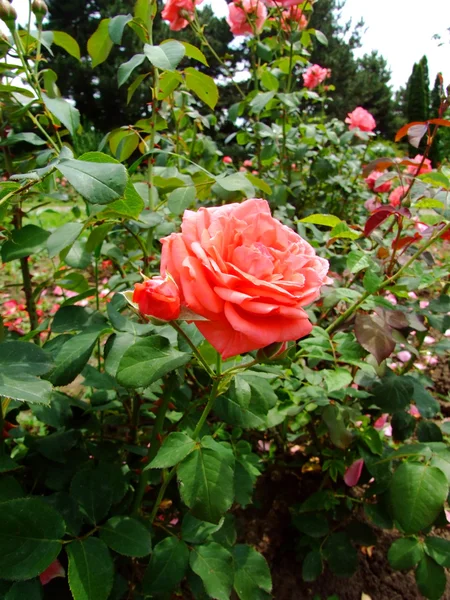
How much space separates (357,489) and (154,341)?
991 mm

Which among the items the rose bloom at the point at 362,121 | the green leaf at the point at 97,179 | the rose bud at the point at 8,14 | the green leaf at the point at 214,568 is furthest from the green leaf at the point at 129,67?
the rose bloom at the point at 362,121

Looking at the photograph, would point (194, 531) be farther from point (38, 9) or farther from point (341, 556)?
point (38, 9)

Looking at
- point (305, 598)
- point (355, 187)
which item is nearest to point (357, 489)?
point (305, 598)

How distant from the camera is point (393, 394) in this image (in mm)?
952

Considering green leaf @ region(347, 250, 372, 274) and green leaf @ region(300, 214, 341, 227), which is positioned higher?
green leaf @ region(300, 214, 341, 227)

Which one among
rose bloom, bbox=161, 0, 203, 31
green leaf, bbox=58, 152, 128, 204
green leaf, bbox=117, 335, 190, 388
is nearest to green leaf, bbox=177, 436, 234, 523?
green leaf, bbox=117, 335, 190, 388

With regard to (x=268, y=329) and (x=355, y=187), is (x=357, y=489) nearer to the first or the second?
(x=268, y=329)

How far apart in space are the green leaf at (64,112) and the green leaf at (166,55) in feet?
0.60

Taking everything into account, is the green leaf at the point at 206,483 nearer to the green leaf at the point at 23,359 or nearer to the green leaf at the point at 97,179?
the green leaf at the point at 23,359

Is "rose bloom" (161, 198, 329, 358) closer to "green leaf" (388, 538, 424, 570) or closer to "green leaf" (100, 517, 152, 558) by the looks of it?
"green leaf" (100, 517, 152, 558)

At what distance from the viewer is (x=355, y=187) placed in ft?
7.65

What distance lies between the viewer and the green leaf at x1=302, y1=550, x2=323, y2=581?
1.02 metres

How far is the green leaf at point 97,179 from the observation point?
46cm

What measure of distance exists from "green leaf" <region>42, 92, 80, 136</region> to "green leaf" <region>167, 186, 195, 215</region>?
0.21m
